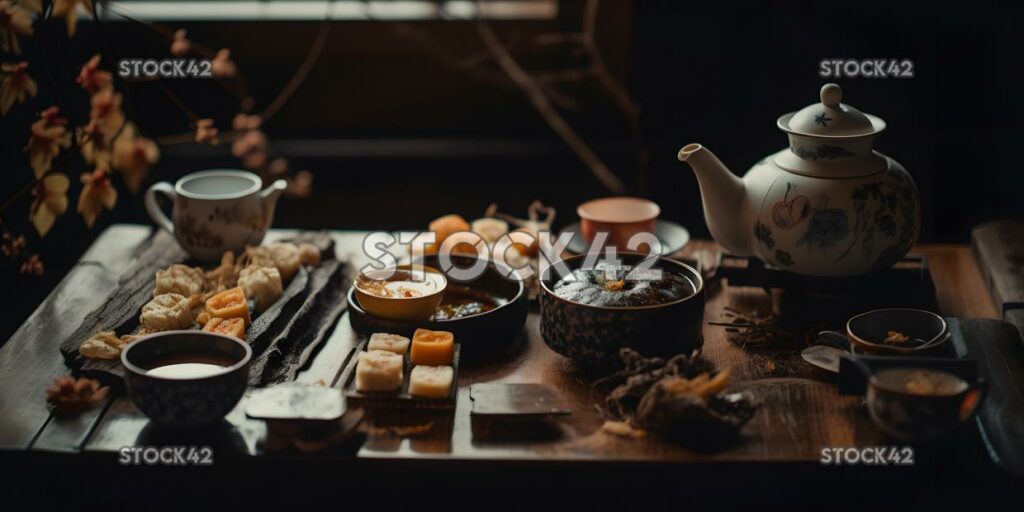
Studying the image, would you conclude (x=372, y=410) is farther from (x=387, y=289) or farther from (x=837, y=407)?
(x=837, y=407)

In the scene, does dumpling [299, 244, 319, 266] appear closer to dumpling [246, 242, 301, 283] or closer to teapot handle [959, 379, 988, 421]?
dumpling [246, 242, 301, 283]

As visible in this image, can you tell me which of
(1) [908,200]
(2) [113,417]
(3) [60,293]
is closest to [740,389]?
(1) [908,200]

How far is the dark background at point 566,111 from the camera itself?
8.43 ft

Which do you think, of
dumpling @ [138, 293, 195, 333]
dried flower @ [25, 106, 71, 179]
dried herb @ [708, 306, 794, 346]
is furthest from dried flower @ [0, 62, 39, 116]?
dried herb @ [708, 306, 794, 346]

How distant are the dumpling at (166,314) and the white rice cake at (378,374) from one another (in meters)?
0.39

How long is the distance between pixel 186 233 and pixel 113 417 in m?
0.58

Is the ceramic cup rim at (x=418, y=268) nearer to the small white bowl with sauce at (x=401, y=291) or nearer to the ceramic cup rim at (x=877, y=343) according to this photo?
the small white bowl with sauce at (x=401, y=291)

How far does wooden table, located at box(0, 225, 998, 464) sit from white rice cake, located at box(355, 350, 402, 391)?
0.31 feet

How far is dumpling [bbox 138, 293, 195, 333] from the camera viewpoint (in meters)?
1.88

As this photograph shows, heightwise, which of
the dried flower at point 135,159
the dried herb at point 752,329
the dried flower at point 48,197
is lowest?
the dried herb at point 752,329

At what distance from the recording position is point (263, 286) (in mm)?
1995

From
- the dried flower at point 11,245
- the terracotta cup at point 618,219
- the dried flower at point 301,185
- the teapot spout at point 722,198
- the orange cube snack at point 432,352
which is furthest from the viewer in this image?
the dried flower at point 301,185

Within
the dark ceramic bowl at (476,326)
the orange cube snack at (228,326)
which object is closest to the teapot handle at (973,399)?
the dark ceramic bowl at (476,326)

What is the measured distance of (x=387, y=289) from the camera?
6.31 ft
